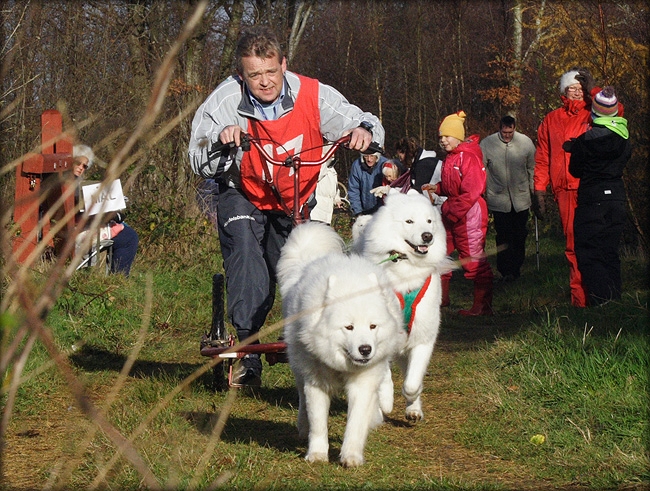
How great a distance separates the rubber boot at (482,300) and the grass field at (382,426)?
1.24m

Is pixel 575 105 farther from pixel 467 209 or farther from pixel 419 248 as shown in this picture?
pixel 419 248

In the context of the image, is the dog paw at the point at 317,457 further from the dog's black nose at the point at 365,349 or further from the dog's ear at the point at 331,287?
the dog's ear at the point at 331,287

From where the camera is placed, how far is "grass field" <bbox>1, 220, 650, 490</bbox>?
380cm

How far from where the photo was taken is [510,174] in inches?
449

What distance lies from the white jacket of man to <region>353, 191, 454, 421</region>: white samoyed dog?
597cm

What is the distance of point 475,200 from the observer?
29.9ft

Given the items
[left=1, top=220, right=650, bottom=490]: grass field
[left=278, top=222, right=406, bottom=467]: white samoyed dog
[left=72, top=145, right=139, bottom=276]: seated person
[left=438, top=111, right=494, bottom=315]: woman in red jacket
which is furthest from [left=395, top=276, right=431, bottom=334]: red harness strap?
[left=72, top=145, right=139, bottom=276]: seated person

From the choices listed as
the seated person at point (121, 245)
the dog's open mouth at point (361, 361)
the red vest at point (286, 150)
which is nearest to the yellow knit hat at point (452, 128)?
the seated person at point (121, 245)

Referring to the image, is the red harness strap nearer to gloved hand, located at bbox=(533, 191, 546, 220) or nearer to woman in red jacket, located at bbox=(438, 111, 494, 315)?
woman in red jacket, located at bbox=(438, 111, 494, 315)

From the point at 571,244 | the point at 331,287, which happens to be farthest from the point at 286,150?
the point at 571,244

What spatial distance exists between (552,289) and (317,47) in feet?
60.4

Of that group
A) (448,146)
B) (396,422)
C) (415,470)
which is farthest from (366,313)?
(448,146)

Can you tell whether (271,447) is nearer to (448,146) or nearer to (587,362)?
(587,362)

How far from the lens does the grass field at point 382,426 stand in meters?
3.80
